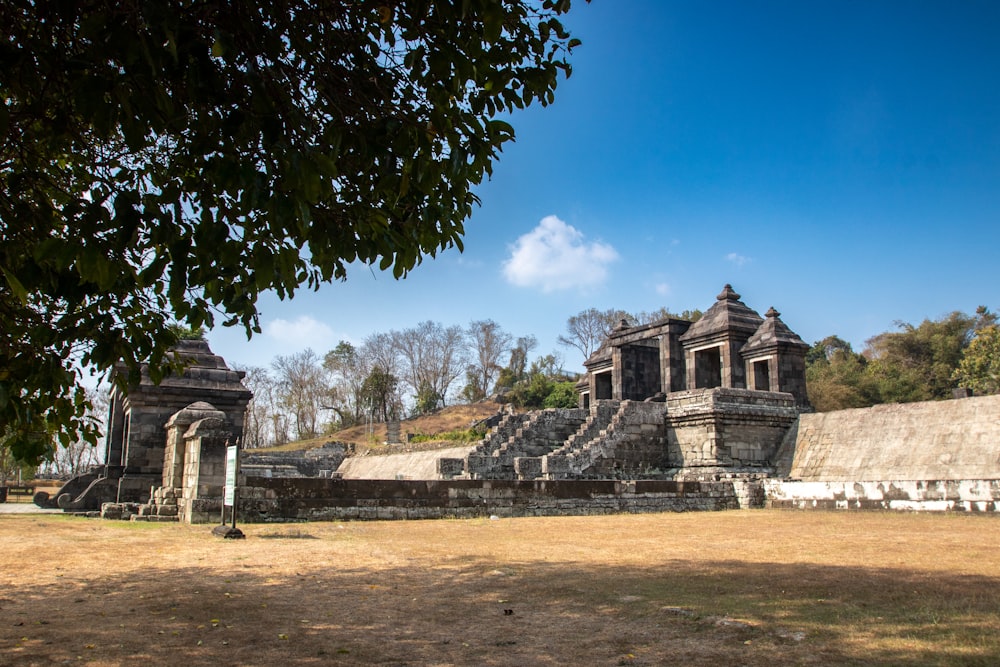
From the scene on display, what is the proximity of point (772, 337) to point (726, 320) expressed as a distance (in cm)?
193

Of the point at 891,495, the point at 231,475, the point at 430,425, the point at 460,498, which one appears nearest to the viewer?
the point at 231,475

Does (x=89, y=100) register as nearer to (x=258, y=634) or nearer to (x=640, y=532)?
(x=258, y=634)

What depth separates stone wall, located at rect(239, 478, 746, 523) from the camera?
11.3 m

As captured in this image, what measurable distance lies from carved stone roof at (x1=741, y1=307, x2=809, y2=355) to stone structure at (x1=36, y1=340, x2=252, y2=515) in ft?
51.7

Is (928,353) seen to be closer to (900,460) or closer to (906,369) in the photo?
(906,369)

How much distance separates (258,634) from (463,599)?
1540 millimetres

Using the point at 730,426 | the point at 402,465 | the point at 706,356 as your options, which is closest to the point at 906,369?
the point at 706,356

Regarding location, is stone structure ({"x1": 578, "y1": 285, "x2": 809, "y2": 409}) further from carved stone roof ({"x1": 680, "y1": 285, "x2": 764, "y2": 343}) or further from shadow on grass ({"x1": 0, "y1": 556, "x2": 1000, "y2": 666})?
shadow on grass ({"x1": 0, "y1": 556, "x2": 1000, "y2": 666})

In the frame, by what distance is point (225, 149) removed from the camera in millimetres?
3266

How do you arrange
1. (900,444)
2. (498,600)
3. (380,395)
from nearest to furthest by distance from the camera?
(498,600) < (900,444) < (380,395)

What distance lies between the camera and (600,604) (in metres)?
4.95

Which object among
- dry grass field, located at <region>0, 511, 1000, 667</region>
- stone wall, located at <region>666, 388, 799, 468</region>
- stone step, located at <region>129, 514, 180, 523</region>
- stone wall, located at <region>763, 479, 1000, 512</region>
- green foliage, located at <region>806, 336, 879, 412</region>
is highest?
green foliage, located at <region>806, 336, 879, 412</region>

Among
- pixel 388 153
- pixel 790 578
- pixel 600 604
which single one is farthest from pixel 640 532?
pixel 388 153

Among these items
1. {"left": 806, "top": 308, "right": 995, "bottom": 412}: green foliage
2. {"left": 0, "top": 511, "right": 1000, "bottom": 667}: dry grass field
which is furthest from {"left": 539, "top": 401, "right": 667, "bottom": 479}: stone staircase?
{"left": 806, "top": 308, "right": 995, "bottom": 412}: green foliage
